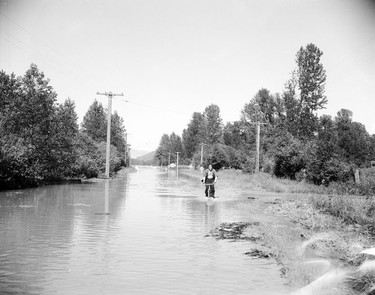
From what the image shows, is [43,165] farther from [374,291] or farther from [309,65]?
[309,65]

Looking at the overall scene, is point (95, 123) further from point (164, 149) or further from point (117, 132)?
point (164, 149)

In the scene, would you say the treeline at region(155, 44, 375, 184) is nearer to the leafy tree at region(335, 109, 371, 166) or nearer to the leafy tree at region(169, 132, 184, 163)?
the leafy tree at region(335, 109, 371, 166)

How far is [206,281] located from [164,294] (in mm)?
989

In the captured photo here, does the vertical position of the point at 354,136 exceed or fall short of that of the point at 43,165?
it exceeds it

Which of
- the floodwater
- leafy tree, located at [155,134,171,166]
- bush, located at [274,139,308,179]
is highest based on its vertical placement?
leafy tree, located at [155,134,171,166]

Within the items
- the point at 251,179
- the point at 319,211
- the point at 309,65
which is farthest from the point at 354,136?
the point at 309,65

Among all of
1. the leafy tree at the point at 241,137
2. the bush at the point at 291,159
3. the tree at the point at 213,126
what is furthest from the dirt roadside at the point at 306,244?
the tree at the point at 213,126

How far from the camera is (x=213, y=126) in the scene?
360ft

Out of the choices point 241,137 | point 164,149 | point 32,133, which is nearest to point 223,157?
point 241,137

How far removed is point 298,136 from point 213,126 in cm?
5331

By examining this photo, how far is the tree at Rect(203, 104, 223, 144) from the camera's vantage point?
10881cm

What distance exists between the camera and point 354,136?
34.4 metres

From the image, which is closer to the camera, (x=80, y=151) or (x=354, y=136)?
(x=354, y=136)

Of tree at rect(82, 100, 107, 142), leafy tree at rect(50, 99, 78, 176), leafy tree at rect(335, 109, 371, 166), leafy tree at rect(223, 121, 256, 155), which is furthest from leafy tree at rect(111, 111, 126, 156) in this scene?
leafy tree at rect(335, 109, 371, 166)
